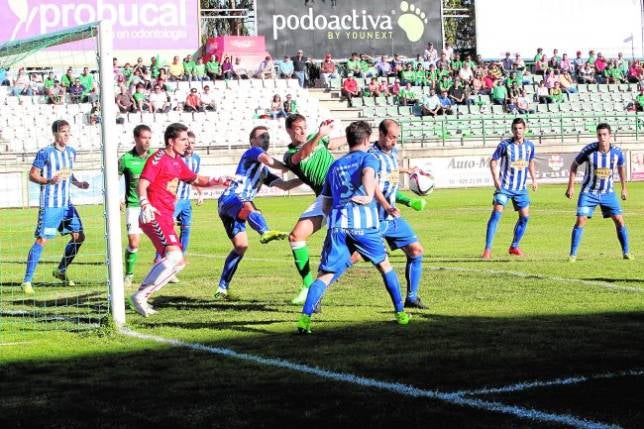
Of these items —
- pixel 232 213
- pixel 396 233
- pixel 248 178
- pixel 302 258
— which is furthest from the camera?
pixel 232 213

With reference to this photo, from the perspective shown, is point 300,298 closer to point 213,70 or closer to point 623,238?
point 623,238

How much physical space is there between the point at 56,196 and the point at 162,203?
3.98 meters

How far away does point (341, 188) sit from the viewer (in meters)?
10.3

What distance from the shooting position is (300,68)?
4709 centimetres

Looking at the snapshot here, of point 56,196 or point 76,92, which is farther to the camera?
point 76,92

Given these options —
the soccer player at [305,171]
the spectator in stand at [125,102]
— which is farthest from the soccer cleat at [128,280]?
the spectator in stand at [125,102]

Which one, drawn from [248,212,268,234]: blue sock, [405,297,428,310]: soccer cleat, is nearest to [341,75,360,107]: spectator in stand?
[248,212,268,234]: blue sock

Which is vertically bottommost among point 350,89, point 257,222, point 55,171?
point 257,222

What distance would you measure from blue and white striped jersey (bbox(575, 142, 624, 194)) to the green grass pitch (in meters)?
1.08

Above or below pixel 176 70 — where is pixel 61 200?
below

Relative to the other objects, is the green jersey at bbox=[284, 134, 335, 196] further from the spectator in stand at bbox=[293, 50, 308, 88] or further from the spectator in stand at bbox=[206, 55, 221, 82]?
the spectator in stand at bbox=[293, 50, 308, 88]

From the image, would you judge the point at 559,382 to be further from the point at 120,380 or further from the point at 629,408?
the point at 120,380

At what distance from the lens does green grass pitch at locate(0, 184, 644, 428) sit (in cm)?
716

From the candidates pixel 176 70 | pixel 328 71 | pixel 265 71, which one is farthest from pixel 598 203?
pixel 328 71
